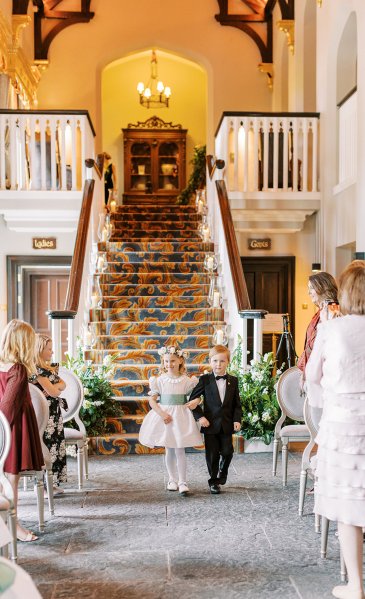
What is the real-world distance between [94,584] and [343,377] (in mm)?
1492

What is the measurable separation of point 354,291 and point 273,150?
6.79 m

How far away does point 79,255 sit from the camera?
24.5 ft

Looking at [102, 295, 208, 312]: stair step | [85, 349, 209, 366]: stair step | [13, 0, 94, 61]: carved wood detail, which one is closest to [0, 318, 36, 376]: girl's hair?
[85, 349, 209, 366]: stair step

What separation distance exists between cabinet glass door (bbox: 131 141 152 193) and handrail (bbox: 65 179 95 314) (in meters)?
6.72

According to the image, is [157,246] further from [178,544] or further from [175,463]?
[178,544]

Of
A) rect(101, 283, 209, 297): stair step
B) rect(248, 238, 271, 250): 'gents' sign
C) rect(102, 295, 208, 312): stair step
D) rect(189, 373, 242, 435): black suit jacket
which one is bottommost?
rect(189, 373, 242, 435): black suit jacket

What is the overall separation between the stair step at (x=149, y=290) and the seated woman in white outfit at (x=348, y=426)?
5.66 metres

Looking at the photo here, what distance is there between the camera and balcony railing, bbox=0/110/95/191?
356 inches

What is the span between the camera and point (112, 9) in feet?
41.1

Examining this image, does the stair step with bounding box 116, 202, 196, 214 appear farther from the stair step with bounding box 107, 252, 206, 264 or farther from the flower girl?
the flower girl

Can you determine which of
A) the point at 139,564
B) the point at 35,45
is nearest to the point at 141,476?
the point at 139,564

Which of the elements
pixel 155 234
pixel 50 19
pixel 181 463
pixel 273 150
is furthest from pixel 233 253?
pixel 50 19

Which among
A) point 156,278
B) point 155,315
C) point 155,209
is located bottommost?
point 155,315

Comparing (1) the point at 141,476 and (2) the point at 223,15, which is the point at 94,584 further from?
(2) the point at 223,15
